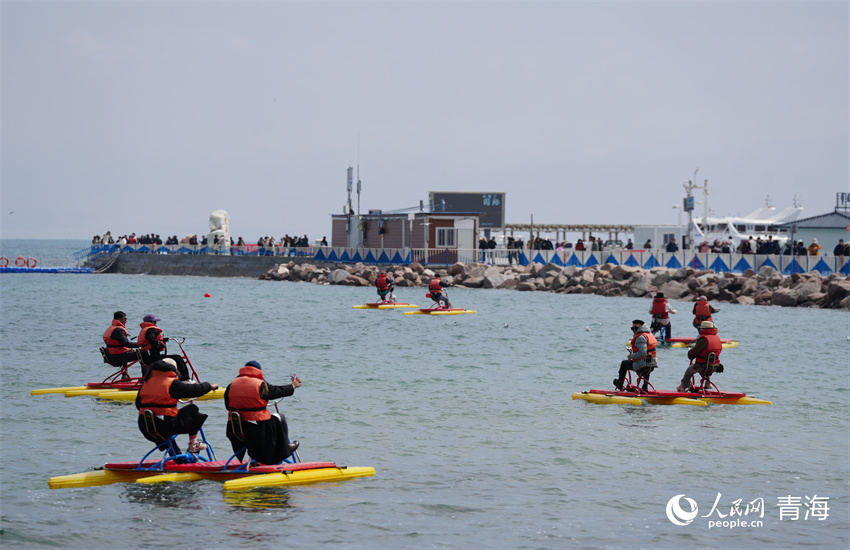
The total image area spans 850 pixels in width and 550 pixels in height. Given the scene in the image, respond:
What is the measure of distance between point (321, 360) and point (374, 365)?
6.50ft

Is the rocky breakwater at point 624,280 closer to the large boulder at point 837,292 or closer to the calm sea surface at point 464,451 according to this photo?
the large boulder at point 837,292

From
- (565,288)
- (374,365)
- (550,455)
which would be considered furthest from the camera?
(565,288)

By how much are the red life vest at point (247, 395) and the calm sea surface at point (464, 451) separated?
3.96 ft

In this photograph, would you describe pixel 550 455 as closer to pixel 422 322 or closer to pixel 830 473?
pixel 830 473

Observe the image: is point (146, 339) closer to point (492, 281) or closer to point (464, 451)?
point (464, 451)

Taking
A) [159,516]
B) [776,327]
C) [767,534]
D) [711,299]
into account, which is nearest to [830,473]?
[767,534]

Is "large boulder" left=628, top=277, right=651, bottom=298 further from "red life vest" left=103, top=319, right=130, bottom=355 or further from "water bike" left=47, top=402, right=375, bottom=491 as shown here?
"water bike" left=47, top=402, right=375, bottom=491

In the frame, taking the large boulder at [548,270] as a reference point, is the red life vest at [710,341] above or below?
below

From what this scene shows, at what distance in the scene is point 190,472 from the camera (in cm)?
1360

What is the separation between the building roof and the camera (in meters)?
59.1

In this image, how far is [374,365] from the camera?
89.7 feet

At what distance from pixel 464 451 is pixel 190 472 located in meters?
4.68

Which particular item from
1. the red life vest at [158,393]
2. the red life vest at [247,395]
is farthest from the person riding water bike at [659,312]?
the red life vest at [158,393]

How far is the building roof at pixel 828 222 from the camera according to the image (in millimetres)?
59094
